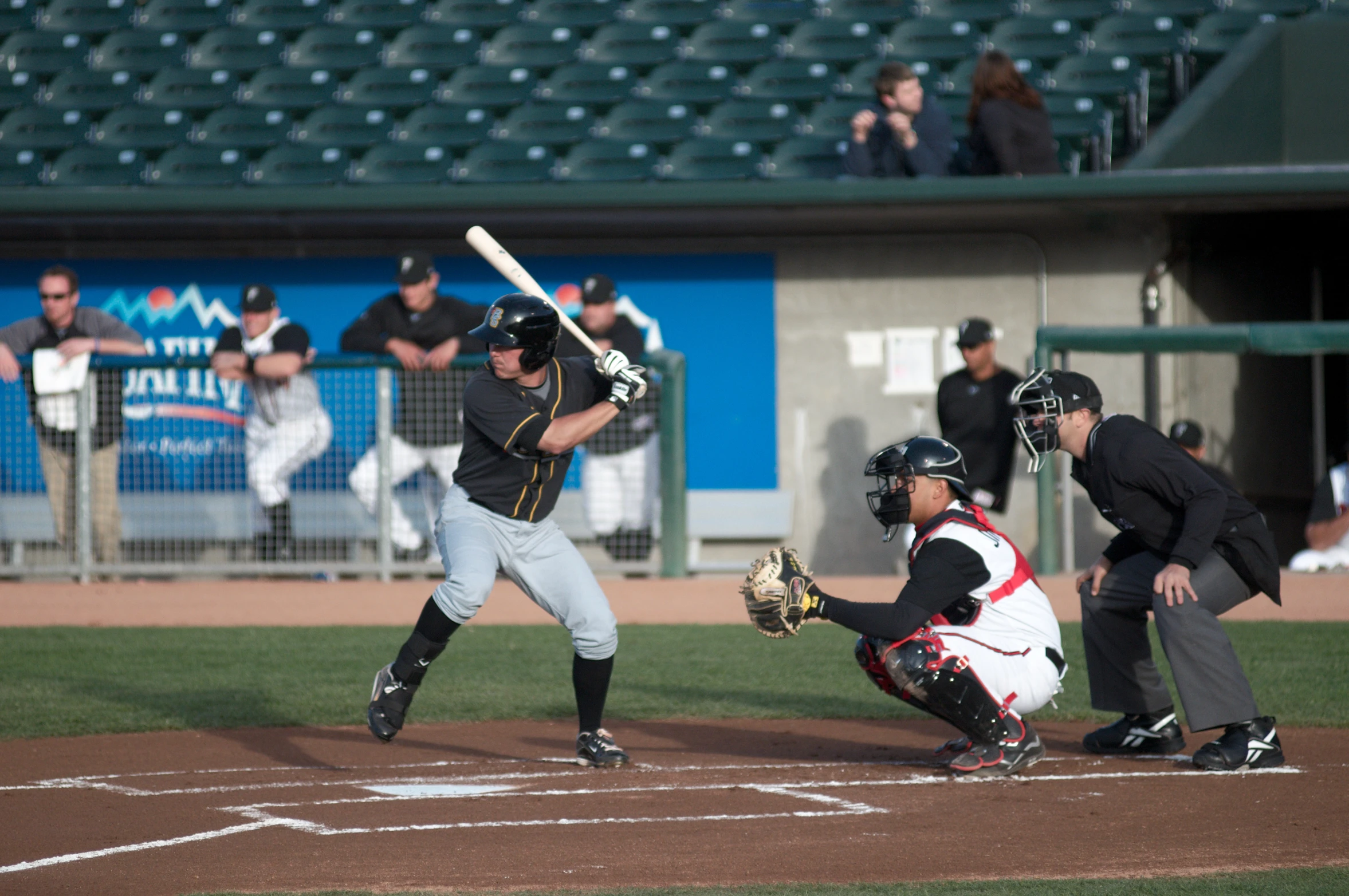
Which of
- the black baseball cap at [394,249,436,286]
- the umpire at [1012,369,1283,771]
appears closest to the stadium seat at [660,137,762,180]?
the black baseball cap at [394,249,436,286]

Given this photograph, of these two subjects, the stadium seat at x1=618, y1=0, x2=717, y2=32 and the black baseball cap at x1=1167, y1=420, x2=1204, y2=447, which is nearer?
the black baseball cap at x1=1167, y1=420, x2=1204, y2=447

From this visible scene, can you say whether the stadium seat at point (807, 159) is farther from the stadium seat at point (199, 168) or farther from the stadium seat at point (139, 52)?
the stadium seat at point (139, 52)

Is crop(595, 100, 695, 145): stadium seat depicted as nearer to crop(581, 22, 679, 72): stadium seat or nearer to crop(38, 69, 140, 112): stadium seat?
crop(581, 22, 679, 72): stadium seat

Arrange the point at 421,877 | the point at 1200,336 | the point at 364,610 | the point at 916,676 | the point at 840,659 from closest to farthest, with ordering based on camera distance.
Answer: the point at 421,877 → the point at 916,676 → the point at 840,659 → the point at 364,610 → the point at 1200,336

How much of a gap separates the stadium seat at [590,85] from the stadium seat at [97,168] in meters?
3.35

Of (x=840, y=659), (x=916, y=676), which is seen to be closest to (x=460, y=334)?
(x=840, y=659)

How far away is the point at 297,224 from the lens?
1134cm

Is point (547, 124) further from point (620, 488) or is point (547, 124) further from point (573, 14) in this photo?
point (620, 488)

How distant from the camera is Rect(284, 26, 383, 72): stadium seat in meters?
13.5

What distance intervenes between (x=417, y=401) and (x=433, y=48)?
15.8 feet

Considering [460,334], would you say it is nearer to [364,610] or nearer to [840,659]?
[364,610]

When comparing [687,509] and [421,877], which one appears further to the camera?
[687,509]

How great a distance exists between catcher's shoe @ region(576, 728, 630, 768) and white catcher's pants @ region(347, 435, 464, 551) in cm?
467

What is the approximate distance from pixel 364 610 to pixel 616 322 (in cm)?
234
